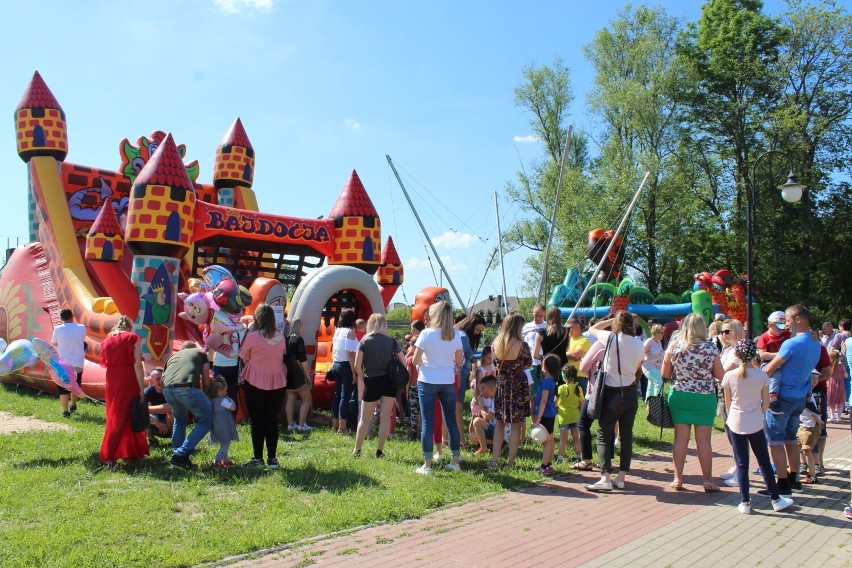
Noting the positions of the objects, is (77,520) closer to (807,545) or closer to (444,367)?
(444,367)

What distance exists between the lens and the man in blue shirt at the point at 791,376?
21.7 feet

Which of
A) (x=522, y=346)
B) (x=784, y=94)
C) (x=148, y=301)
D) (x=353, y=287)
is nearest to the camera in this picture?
(x=522, y=346)

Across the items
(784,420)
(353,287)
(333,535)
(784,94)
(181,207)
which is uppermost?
(784,94)

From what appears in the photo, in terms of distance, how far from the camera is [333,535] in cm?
510

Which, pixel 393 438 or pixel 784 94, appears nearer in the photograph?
pixel 393 438

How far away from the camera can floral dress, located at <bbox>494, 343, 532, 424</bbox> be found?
7.12 m

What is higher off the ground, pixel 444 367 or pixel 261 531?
pixel 444 367

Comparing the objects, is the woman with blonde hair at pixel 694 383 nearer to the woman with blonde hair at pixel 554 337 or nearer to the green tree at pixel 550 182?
the woman with blonde hair at pixel 554 337

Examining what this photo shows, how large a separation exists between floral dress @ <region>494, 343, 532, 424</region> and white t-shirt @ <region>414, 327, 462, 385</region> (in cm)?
52

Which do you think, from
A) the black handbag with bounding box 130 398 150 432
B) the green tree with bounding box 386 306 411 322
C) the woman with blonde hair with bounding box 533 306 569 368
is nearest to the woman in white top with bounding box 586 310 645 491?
the woman with blonde hair with bounding box 533 306 569 368

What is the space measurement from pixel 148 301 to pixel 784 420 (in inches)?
326

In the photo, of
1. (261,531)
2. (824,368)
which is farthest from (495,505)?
(824,368)

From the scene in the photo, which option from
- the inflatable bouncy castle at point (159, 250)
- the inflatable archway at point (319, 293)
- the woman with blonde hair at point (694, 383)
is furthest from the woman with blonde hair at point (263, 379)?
the woman with blonde hair at point (694, 383)

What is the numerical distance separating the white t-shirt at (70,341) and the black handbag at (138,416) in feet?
12.0
